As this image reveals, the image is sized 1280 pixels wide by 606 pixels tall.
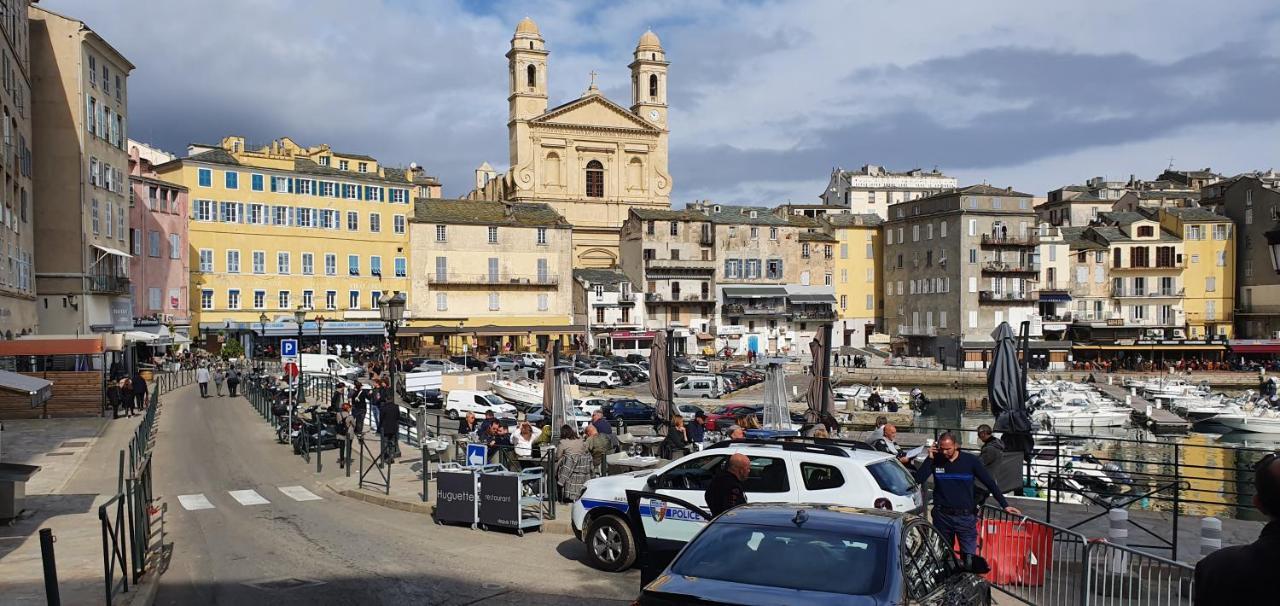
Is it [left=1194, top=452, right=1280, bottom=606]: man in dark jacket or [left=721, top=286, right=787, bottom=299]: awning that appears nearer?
[left=1194, top=452, right=1280, bottom=606]: man in dark jacket

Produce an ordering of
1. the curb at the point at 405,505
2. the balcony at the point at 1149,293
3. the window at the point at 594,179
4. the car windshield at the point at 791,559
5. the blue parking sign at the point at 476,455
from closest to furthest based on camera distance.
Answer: the car windshield at the point at 791,559
the curb at the point at 405,505
the blue parking sign at the point at 476,455
the balcony at the point at 1149,293
the window at the point at 594,179

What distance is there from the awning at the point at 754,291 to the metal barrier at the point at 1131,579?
76678mm

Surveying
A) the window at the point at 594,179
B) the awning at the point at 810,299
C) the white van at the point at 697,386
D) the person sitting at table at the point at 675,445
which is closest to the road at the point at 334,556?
the person sitting at table at the point at 675,445

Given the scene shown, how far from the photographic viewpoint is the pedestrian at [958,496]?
1129cm

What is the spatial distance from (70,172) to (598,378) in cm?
2900

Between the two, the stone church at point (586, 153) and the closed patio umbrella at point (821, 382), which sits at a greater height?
the stone church at point (586, 153)

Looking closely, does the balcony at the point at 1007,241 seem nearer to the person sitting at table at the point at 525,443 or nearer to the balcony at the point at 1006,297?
the balcony at the point at 1006,297

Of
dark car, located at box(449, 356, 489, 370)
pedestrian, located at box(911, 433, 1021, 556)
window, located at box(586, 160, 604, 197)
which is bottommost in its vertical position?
dark car, located at box(449, 356, 489, 370)

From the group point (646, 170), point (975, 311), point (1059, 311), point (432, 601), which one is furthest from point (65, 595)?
point (646, 170)

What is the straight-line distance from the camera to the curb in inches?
625

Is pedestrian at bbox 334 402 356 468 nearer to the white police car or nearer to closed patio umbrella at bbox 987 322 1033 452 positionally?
the white police car

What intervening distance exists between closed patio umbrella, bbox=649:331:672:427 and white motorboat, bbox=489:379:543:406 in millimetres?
24636

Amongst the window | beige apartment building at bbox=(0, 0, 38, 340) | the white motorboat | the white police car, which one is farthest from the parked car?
the white police car

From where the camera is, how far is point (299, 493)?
67.7 ft
